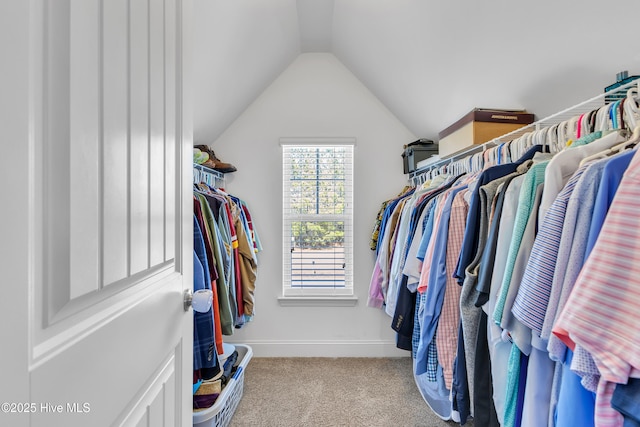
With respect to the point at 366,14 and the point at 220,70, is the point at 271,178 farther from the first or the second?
the point at 366,14

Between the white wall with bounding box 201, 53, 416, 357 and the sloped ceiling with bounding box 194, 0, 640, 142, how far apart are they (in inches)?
4.9

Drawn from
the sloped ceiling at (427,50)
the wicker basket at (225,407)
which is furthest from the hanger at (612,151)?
the wicker basket at (225,407)

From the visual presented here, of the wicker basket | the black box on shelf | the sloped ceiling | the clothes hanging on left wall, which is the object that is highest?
the sloped ceiling

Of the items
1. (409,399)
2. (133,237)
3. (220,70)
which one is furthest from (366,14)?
(409,399)

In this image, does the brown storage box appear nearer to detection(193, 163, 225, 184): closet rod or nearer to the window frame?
the window frame

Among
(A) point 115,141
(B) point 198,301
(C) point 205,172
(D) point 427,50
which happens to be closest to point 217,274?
(B) point 198,301

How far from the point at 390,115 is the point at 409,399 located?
2.20 m

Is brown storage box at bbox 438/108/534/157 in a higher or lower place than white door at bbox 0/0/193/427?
higher

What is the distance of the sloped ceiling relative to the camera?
1123mm

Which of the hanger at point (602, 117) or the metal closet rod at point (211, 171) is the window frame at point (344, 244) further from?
the hanger at point (602, 117)

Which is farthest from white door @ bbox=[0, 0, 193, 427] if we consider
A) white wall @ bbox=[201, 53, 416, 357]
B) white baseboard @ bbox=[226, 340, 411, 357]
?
white baseboard @ bbox=[226, 340, 411, 357]

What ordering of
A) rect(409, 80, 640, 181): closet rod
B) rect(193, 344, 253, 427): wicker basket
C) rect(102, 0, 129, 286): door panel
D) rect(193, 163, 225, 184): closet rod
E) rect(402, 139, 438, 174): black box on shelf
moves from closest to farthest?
rect(102, 0, 129, 286): door panel < rect(409, 80, 640, 181): closet rod < rect(193, 344, 253, 427): wicker basket < rect(193, 163, 225, 184): closet rod < rect(402, 139, 438, 174): black box on shelf

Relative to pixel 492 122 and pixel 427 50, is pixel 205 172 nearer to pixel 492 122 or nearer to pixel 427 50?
pixel 427 50

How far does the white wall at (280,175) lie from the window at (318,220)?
8 cm
